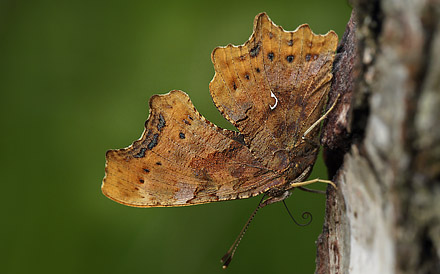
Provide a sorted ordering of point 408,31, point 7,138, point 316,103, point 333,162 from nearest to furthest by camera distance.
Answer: point 408,31 < point 333,162 < point 316,103 < point 7,138

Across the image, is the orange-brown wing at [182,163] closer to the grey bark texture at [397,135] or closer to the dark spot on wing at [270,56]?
the dark spot on wing at [270,56]

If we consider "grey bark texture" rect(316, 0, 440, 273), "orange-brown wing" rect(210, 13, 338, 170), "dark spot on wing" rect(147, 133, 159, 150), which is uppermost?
"orange-brown wing" rect(210, 13, 338, 170)

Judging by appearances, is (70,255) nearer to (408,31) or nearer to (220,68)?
(220,68)

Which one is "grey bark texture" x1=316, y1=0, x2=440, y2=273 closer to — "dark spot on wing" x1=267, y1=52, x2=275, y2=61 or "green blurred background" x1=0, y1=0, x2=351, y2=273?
"dark spot on wing" x1=267, y1=52, x2=275, y2=61

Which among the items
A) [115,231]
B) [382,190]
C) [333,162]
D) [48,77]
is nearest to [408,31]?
[382,190]

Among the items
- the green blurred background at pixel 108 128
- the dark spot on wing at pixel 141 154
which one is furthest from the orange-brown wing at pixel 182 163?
the green blurred background at pixel 108 128

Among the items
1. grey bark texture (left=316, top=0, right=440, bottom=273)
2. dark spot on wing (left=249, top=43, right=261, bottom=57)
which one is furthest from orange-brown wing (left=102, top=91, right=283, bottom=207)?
grey bark texture (left=316, top=0, right=440, bottom=273)

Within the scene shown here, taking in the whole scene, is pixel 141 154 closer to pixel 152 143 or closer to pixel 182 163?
pixel 152 143
